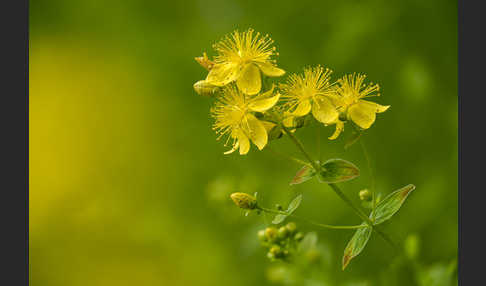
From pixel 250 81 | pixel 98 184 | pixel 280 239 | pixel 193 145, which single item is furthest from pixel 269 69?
pixel 98 184

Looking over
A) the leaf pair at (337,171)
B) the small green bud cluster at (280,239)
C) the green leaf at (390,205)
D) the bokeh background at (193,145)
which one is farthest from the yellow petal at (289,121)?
the bokeh background at (193,145)

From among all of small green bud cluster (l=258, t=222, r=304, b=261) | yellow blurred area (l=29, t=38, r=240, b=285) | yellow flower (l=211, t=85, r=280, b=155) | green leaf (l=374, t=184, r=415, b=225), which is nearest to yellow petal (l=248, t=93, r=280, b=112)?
yellow flower (l=211, t=85, r=280, b=155)

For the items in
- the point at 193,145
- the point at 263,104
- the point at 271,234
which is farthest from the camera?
the point at 193,145

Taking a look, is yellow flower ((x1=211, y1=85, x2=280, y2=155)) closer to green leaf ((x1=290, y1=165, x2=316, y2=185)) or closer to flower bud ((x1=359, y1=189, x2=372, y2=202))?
green leaf ((x1=290, y1=165, x2=316, y2=185))

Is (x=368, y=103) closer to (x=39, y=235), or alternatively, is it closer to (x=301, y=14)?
(x=301, y=14)

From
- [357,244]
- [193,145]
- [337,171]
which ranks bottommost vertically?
[357,244]

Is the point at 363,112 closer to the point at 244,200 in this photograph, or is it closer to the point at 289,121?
the point at 289,121

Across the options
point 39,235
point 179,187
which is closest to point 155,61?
point 179,187
